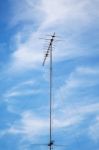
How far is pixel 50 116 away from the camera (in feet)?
170

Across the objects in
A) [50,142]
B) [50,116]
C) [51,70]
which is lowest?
[50,142]

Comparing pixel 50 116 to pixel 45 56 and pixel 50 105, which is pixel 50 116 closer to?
pixel 50 105

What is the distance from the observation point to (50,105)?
52812mm

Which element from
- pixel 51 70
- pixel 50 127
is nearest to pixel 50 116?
pixel 50 127

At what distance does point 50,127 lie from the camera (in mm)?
51531

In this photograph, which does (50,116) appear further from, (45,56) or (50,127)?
(45,56)

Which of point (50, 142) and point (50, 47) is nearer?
point (50, 142)

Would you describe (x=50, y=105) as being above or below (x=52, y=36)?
below

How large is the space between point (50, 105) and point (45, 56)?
593 centimetres

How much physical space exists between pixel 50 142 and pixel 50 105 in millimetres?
4668

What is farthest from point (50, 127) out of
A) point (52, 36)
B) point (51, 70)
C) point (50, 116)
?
point (52, 36)

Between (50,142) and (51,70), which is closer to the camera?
(50,142)

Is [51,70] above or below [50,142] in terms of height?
above

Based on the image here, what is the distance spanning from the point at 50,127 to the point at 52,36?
10447 mm
